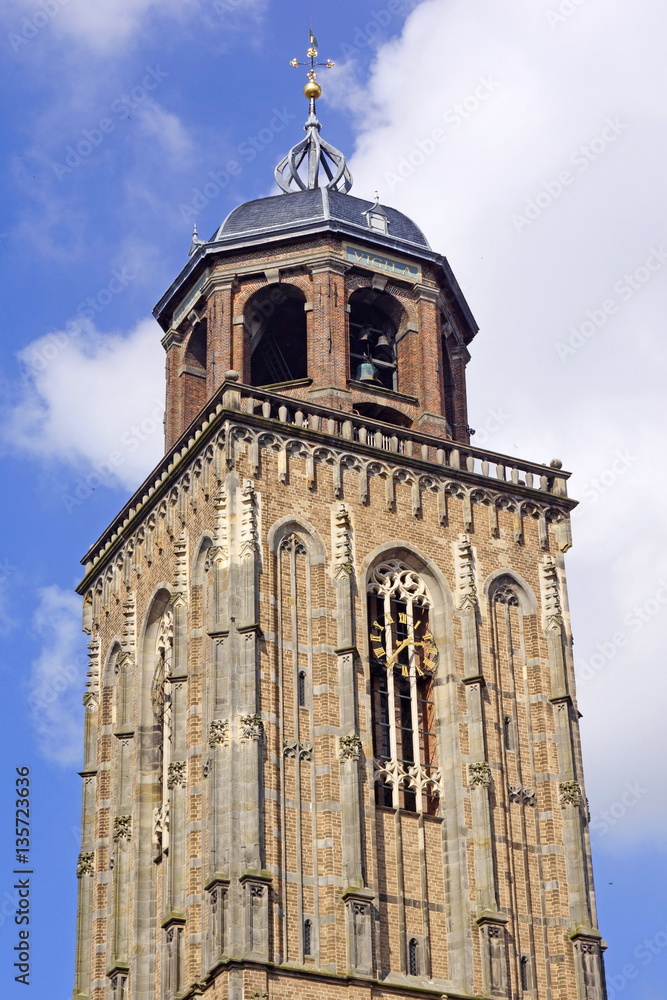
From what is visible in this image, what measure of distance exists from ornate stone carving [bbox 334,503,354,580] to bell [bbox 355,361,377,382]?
4528mm

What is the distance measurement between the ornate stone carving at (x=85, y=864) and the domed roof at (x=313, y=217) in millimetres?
14696

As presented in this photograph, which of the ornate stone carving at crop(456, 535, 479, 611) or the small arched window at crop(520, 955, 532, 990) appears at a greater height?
the ornate stone carving at crop(456, 535, 479, 611)

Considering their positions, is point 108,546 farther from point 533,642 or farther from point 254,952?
point 254,952

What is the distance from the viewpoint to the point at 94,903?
165ft

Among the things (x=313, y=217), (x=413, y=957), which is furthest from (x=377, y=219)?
(x=413, y=957)

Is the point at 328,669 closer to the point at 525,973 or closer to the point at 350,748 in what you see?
the point at 350,748

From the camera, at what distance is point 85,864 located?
5094 centimetres

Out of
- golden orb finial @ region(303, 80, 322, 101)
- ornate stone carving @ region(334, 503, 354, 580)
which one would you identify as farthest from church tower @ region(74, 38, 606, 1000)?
golden orb finial @ region(303, 80, 322, 101)

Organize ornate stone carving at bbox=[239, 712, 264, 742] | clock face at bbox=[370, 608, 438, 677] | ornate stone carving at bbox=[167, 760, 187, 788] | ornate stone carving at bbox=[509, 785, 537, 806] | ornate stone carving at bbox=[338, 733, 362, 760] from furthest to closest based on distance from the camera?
clock face at bbox=[370, 608, 438, 677]
ornate stone carving at bbox=[509, 785, 537, 806]
ornate stone carving at bbox=[167, 760, 187, 788]
ornate stone carving at bbox=[338, 733, 362, 760]
ornate stone carving at bbox=[239, 712, 264, 742]

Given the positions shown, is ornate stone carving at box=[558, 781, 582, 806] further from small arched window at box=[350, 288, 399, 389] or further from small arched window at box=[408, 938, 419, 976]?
small arched window at box=[350, 288, 399, 389]

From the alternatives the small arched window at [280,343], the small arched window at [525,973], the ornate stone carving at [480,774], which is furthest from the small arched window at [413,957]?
the small arched window at [280,343]

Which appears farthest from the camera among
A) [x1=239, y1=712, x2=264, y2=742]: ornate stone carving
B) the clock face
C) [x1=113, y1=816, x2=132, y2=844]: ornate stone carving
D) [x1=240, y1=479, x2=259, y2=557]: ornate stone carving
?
[x1=113, y1=816, x2=132, y2=844]: ornate stone carving

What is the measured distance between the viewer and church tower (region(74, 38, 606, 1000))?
45438mm

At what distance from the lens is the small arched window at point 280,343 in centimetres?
5456
